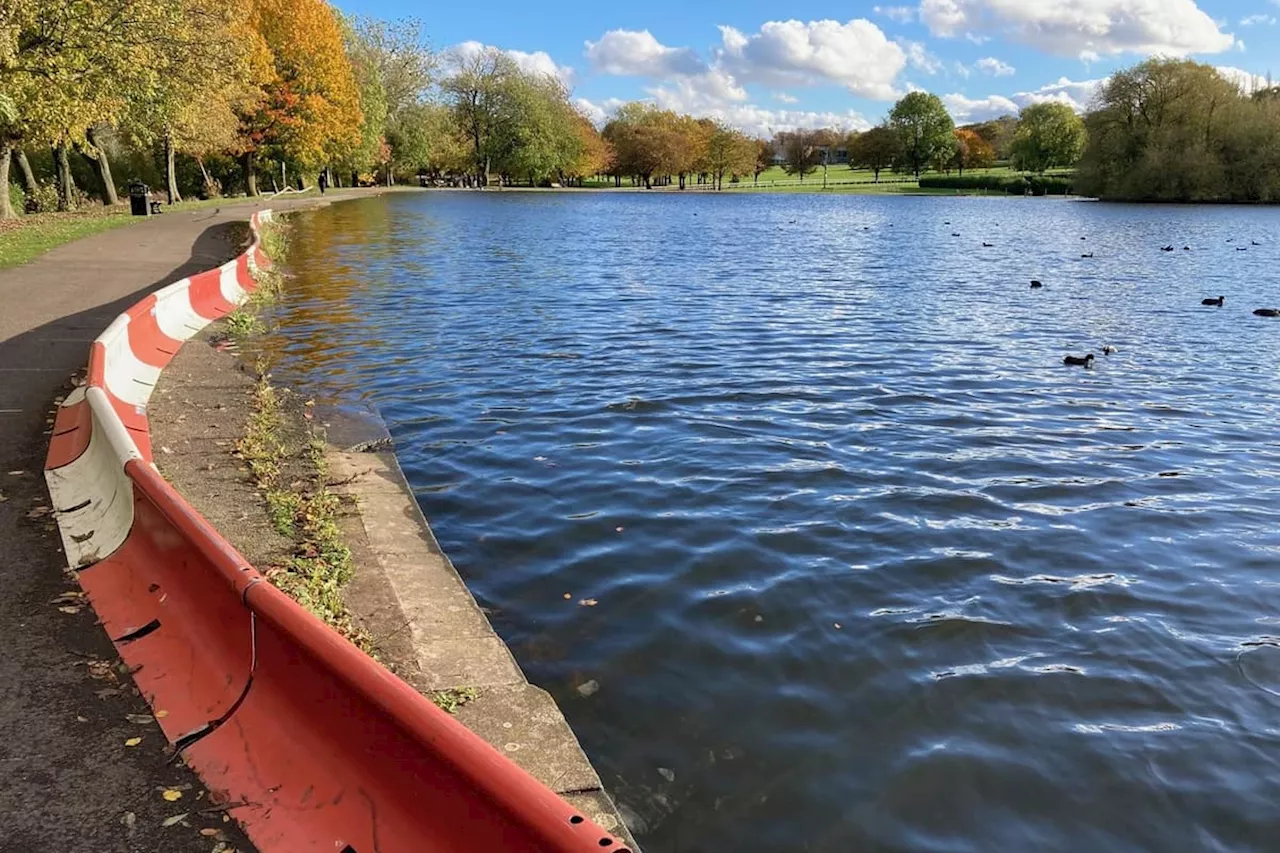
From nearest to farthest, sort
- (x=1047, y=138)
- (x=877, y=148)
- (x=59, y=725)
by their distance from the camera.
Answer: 1. (x=59, y=725)
2. (x=1047, y=138)
3. (x=877, y=148)

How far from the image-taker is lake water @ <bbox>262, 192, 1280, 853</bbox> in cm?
408

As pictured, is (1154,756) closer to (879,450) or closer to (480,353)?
(879,450)

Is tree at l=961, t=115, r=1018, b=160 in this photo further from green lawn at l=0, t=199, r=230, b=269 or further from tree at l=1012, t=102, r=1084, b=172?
green lawn at l=0, t=199, r=230, b=269

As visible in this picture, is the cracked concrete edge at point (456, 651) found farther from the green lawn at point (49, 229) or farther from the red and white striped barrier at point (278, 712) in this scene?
the green lawn at point (49, 229)

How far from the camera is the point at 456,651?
456 centimetres

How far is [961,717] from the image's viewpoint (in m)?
4.57

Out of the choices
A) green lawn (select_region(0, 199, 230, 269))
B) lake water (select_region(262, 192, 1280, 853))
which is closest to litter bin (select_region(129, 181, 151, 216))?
green lawn (select_region(0, 199, 230, 269))

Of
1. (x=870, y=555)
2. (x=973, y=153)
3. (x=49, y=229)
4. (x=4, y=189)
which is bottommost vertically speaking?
(x=870, y=555)

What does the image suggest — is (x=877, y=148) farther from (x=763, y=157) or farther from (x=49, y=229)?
(x=49, y=229)

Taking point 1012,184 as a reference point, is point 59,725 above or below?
below

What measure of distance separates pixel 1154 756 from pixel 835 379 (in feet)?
26.7

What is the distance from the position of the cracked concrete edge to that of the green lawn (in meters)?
15.8

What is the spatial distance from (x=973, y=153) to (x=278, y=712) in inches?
7175

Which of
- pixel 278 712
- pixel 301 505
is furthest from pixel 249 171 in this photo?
pixel 278 712
